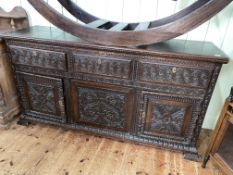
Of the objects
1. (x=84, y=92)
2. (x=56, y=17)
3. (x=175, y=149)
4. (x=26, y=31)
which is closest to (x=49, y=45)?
(x=56, y=17)

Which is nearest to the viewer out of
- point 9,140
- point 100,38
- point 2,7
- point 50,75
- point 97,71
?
point 100,38

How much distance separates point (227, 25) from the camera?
1669 millimetres

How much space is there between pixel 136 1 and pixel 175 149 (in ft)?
4.34

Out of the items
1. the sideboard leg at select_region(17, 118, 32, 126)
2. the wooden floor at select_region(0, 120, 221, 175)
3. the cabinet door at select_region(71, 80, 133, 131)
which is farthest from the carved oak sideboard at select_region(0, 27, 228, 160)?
the sideboard leg at select_region(17, 118, 32, 126)

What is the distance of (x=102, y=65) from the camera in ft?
4.94

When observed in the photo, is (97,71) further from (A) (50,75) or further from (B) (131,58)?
(A) (50,75)

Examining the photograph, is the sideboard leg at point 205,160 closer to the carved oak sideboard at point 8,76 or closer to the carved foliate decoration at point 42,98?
the carved foliate decoration at point 42,98

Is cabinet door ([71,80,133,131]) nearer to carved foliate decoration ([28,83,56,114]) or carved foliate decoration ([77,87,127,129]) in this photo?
carved foliate decoration ([77,87,127,129])

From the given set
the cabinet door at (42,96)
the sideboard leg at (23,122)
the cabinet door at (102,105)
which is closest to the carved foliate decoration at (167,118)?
the cabinet door at (102,105)

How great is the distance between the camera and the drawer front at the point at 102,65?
1.47 meters

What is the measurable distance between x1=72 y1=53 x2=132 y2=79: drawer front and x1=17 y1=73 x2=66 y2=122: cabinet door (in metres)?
0.26

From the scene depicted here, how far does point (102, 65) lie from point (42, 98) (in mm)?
686

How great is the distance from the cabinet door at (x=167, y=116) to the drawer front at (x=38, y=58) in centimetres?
70

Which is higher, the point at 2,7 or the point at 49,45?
the point at 2,7
